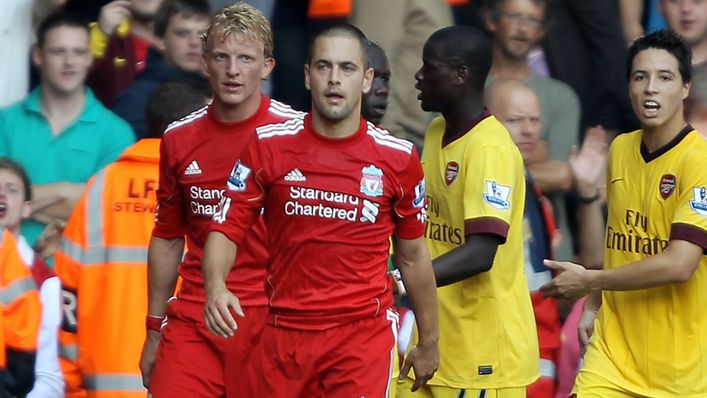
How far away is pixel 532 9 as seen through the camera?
11.0 meters

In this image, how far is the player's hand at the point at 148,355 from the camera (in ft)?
28.0

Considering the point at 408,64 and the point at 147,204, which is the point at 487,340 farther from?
the point at 408,64

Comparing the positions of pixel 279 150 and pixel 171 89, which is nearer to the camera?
pixel 279 150

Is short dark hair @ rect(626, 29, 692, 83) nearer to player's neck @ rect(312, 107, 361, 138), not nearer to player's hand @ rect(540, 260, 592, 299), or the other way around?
player's hand @ rect(540, 260, 592, 299)

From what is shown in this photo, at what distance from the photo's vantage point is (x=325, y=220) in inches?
301

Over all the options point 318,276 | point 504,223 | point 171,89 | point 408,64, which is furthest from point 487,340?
point 408,64

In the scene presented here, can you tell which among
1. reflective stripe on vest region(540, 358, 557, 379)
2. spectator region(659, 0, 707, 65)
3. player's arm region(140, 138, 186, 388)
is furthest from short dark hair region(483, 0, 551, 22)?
player's arm region(140, 138, 186, 388)

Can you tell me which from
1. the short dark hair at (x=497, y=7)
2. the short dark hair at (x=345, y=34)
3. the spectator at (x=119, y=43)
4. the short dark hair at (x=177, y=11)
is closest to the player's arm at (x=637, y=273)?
the short dark hair at (x=345, y=34)

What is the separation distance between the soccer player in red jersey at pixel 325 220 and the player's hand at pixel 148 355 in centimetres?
92

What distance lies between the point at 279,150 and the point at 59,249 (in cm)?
220

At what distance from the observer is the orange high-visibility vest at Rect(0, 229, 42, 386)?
920cm

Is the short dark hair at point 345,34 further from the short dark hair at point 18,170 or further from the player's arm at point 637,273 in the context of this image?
the short dark hair at point 18,170

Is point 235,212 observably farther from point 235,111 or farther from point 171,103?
point 171,103

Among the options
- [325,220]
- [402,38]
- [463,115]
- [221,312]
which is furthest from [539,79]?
[221,312]
